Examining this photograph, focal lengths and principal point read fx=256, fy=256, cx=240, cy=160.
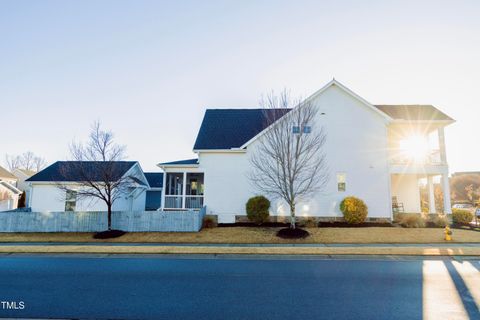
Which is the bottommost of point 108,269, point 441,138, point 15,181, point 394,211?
point 108,269

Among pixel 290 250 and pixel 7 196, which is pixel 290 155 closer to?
pixel 290 250

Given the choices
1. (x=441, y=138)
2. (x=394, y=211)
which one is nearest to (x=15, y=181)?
(x=394, y=211)

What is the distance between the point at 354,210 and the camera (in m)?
15.8

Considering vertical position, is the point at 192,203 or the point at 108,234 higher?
the point at 192,203

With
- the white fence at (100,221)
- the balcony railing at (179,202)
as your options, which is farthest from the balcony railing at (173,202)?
the white fence at (100,221)

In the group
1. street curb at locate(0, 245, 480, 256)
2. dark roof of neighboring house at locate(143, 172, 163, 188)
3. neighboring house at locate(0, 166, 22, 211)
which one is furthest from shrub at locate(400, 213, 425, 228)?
neighboring house at locate(0, 166, 22, 211)

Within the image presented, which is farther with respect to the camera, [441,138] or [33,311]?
[441,138]

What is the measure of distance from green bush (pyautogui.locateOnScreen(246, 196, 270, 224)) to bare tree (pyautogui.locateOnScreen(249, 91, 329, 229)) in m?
0.76

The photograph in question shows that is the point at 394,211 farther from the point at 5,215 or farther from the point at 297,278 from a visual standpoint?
the point at 5,215

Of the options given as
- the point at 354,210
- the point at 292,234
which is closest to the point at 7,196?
the point at 292,234

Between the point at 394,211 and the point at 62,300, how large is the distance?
20.1 m

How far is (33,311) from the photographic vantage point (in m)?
5.03

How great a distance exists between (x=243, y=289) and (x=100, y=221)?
13258 mm

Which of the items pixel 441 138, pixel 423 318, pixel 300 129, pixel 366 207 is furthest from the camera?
pixel 441 138
